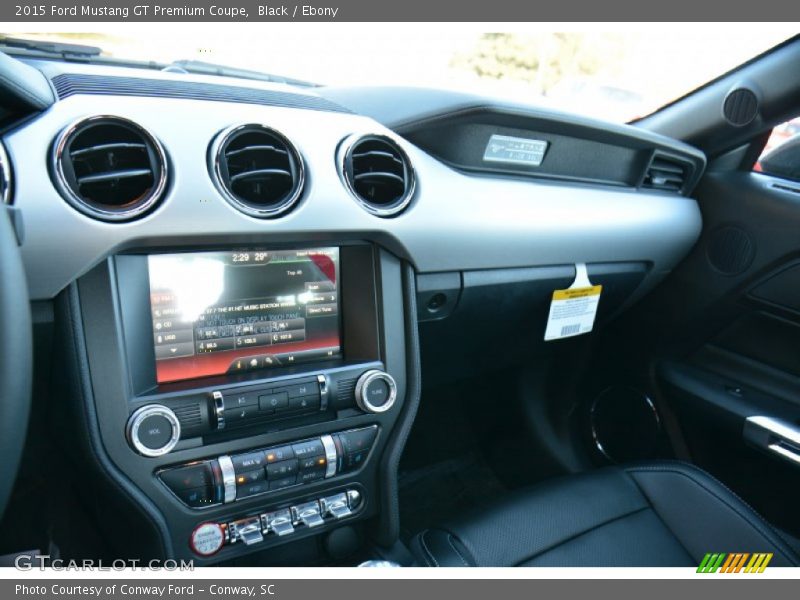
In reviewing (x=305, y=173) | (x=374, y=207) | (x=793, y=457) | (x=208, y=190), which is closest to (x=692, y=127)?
(x=793, y=457)

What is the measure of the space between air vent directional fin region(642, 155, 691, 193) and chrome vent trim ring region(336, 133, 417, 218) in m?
0.79

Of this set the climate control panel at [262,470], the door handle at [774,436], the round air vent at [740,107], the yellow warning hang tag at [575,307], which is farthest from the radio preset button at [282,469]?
the round air vent at [740,107]

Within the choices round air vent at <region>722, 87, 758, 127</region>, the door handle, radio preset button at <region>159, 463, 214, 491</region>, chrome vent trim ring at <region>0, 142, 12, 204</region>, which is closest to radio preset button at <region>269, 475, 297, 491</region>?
radio preset button at <region>159, 463, 214, 491</region>

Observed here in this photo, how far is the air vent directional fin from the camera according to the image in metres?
1.68

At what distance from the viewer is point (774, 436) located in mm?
1543

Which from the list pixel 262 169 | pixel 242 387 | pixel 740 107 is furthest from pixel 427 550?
pixel 740 107

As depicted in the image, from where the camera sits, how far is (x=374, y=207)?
1.14 meters

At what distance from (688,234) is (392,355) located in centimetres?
103

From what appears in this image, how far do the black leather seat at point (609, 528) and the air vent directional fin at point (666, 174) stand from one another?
75 cm

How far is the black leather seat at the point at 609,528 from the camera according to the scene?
4.09 ft

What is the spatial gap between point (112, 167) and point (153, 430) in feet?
1.32

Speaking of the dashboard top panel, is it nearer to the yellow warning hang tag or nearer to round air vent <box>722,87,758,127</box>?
the yellow warning hang tag

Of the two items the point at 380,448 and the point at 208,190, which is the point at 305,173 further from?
the point at 380,448

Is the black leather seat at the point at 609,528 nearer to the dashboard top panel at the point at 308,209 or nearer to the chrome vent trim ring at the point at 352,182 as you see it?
the dashboard top panel at the point at 308,209
